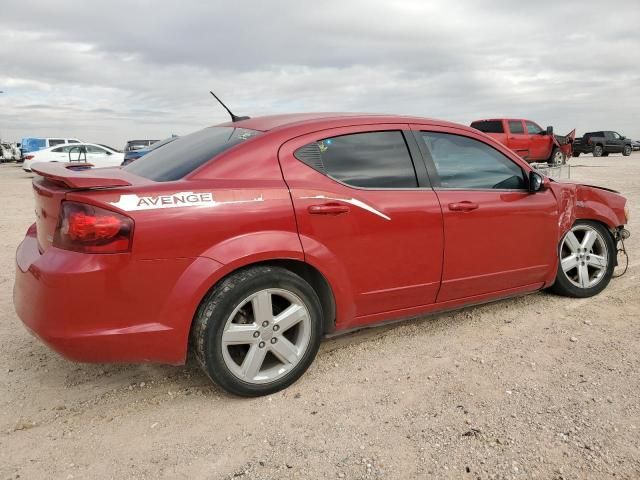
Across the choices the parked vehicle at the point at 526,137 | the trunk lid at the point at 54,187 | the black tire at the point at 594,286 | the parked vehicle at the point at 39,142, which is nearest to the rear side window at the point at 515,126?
the parked vehicle at the point at 526,137

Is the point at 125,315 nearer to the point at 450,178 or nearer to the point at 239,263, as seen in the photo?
the point at 239,263

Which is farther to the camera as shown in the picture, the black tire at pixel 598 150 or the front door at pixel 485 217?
the black tire at pixel 598 150

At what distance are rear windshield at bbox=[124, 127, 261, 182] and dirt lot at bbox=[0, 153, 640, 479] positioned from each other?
1194 millimetres

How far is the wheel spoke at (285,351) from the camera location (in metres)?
2.72

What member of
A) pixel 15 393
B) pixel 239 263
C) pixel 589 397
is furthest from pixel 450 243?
pixel 15 393

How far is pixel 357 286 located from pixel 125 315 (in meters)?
1.27

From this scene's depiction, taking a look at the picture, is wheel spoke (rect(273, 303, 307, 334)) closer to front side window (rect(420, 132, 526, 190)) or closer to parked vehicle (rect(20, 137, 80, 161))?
front side window (rect(420, 132, 526, 190))

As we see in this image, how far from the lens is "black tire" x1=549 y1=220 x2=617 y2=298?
4.02 metres

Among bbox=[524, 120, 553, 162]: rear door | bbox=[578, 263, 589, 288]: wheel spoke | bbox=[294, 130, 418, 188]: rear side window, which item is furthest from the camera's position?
bbox=[524, 120, 553, 162]: rear door

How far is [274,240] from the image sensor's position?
2.60m

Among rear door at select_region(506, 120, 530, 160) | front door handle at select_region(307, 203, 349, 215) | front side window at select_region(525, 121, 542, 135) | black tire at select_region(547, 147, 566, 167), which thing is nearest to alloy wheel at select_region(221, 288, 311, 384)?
front door handle at select_region(307, 203, 349, 215)

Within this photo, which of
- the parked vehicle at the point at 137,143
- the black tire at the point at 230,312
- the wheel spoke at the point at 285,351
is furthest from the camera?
the parked vehicle at the point at 137,143

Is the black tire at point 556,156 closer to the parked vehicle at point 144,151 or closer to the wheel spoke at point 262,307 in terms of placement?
the parked vehicle at point 144,151

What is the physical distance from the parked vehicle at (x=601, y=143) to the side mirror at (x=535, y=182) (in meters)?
29.3
